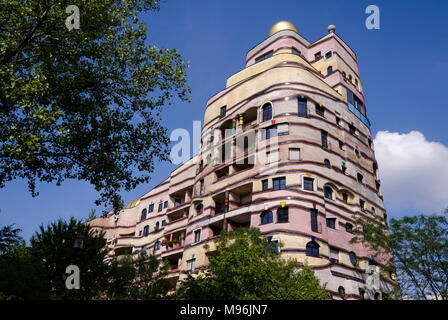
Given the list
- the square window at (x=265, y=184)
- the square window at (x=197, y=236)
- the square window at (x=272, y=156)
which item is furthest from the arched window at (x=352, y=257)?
the square window at (x=197, y=236)

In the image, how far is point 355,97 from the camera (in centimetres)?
4153

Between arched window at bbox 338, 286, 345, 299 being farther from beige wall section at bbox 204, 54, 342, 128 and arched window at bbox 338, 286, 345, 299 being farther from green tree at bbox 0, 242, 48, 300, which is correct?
green tree at bbox 0, 242, 48, 300

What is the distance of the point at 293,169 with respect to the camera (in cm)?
2973

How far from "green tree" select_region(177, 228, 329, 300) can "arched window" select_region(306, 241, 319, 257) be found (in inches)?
212

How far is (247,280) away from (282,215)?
1125cm

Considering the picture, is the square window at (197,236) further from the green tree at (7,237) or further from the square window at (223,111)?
the green tree at (7,237)

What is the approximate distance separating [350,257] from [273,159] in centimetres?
1037

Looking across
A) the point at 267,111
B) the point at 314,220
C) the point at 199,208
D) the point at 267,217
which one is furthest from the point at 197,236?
the point at 267,111

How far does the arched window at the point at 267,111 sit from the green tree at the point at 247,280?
1484 centimetres

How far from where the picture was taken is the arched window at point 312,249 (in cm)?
2697

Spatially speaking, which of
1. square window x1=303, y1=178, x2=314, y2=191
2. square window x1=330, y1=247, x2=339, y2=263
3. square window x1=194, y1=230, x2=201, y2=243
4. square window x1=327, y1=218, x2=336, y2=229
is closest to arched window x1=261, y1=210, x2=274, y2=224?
square window x1=303, y1=178, x2=314, y2=191

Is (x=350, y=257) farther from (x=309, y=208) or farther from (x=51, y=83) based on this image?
(x=51, y=83)
